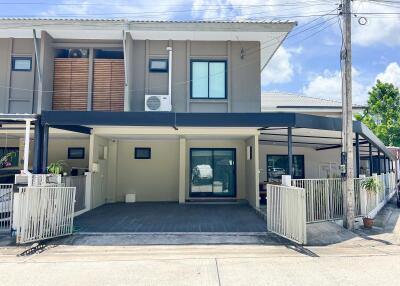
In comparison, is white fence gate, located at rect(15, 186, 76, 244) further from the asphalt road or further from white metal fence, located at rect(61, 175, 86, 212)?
white metal fence, located at rect(61, 175, 86, 212)

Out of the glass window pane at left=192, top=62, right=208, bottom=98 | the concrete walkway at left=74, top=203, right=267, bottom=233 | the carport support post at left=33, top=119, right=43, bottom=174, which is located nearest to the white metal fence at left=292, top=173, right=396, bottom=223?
the concrete walkway at left=74, top=203, right=267, bottom=233

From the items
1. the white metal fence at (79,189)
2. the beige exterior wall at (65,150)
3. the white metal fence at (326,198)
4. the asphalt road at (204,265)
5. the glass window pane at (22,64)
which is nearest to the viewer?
the asphalt road at (204,265)

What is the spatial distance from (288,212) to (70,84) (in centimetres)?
975

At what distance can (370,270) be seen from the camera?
18.3ft

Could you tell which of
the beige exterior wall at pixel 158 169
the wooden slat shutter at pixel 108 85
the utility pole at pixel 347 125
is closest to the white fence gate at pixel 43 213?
the wooden slat shutter at pixel 108 85

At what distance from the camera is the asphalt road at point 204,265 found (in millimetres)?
5105

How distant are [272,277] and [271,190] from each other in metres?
3.15

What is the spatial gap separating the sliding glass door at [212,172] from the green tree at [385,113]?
17.8 meters

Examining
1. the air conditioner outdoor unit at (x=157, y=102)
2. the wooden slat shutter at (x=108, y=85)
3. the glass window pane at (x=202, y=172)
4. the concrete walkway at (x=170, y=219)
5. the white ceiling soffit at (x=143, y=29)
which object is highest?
the white ceiling soffit at (x=143, y=29)

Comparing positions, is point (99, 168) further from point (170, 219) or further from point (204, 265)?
point (204, 265)

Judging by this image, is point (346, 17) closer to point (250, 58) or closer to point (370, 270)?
point (250, 58)

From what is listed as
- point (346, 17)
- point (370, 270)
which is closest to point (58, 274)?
point (370, 270)

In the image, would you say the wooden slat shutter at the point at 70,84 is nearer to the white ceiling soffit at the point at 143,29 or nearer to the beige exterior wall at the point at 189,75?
the white ceiling soffit at the point at 143,29

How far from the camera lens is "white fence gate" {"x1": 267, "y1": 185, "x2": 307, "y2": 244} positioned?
707cm
